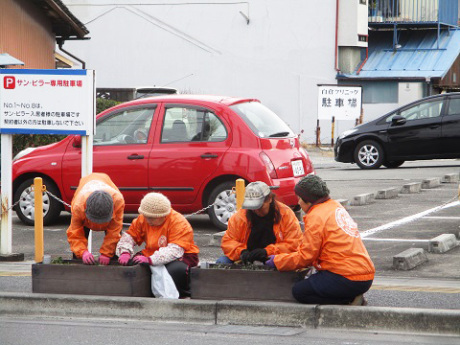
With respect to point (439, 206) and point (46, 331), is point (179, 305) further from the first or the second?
point (439, 206)

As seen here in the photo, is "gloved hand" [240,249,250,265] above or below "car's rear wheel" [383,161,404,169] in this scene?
below

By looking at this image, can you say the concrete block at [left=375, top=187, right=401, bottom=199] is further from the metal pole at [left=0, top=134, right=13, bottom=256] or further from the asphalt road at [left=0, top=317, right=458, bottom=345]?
the asphalt road at [left=0, top=317, right=458, bottom=345]

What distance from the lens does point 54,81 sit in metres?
10.1

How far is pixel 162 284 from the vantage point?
792 centimetres

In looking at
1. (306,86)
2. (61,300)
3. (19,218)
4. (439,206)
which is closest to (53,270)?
(61,300)

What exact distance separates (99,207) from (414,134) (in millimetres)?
14694

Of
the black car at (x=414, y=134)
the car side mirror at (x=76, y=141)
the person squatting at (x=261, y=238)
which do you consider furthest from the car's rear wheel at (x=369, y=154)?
the person squatting at (x=261, y=238)

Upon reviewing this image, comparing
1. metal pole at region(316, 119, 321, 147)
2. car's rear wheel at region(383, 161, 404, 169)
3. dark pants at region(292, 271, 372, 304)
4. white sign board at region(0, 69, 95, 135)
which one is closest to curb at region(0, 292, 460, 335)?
dark pants at region(292, 271, 372, 304)

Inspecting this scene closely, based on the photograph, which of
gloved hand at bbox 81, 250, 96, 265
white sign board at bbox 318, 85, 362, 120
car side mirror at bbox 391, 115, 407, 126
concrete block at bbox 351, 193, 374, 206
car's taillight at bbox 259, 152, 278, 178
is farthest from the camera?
white sign board at bbox 318, 85, 362, 120

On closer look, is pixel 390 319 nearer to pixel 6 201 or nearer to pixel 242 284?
pixel 242 284

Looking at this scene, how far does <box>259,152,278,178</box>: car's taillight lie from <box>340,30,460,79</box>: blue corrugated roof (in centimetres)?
2570

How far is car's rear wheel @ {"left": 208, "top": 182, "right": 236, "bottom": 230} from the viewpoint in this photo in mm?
11906

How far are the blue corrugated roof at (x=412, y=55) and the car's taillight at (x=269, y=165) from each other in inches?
1012

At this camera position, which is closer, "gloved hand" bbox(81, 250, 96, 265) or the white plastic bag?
the white plastic bag
